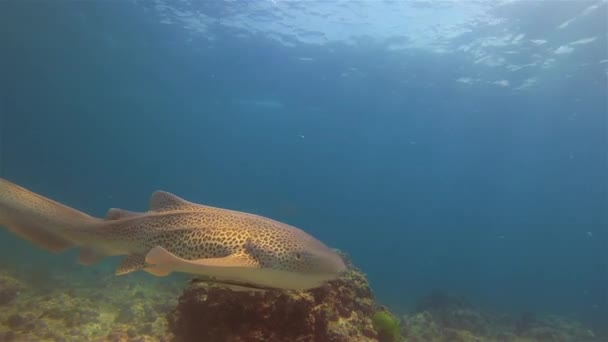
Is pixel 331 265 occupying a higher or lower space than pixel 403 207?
lower

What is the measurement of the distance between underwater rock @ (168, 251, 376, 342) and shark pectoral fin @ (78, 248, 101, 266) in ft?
4.05

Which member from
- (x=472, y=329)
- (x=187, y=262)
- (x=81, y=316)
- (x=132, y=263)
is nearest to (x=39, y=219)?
(x=132, y=263)

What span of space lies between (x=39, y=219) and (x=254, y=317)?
2.53 metres

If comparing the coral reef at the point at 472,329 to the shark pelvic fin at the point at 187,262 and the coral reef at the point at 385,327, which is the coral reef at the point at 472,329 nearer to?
the coral reef at the point at 385,327

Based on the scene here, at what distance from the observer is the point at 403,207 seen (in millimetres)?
160125

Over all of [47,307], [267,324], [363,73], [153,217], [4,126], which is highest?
[4,126]

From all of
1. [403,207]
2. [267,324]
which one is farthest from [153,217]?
[403,207]

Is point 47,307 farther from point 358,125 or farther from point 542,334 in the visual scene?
point 358,125

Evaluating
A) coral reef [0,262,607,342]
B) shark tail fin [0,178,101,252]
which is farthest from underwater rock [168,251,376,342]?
shark tail fin [0,178,101,252]

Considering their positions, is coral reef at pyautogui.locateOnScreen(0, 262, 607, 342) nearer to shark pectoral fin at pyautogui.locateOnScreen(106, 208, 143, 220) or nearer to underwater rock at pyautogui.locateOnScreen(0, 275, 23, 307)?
underwater rock at pyautogui.locateOnScreen(0, 275, 23, 307)

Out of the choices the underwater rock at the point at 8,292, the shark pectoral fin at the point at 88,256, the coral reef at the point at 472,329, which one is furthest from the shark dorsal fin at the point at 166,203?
the underwater rock at the point at 8,292

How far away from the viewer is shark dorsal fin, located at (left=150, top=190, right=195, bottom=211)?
4541mm

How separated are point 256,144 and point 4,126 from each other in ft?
218

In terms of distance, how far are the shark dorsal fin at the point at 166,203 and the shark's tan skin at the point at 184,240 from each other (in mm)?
13
